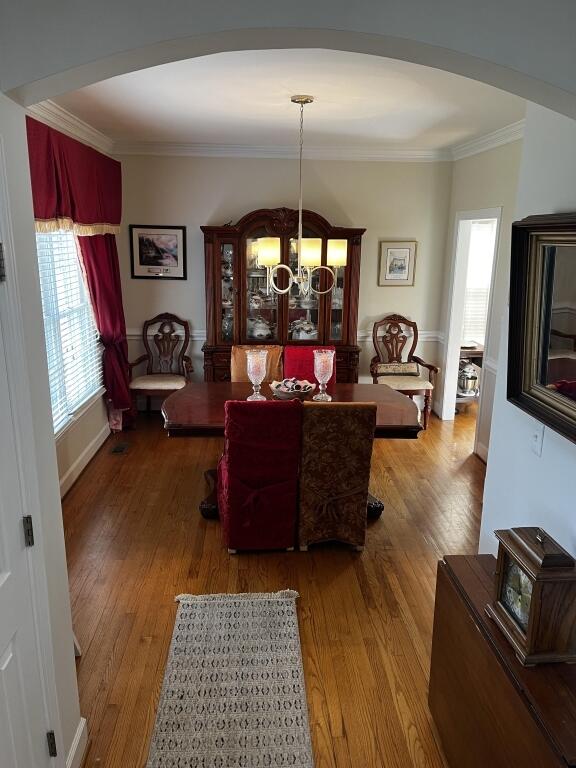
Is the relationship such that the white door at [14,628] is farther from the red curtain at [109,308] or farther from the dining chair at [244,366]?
the red curtain at [109,308]

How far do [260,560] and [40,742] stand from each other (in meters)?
1.67

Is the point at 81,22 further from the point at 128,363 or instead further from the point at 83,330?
the point at 128,363

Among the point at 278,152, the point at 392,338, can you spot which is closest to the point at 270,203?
the point at 278,152

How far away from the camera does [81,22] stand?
4.31ft

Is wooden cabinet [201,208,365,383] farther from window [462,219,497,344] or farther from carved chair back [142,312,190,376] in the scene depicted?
window [462,219,497,344]

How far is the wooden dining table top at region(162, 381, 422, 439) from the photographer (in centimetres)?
322

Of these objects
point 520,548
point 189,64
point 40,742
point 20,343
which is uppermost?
point 189,64

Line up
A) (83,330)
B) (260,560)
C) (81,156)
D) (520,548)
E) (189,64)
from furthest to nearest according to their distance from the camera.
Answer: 1. (83,330)
2. (81,156)
3. (260,560)
4. (189,64)
5. (520,548)

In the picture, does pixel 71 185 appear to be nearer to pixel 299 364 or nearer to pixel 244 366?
pixel 244 366

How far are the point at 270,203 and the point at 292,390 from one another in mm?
2617

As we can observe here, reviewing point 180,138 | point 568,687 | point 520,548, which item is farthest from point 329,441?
point 180,138

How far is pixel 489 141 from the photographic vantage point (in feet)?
15.1

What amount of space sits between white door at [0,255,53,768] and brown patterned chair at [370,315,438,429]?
4253 millimetres

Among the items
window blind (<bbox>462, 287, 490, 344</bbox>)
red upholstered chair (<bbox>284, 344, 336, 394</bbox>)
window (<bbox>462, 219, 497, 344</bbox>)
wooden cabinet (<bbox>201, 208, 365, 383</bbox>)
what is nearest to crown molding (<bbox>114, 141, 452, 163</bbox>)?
wooden cabinet (<bbox>201, 208, 365, 383</bbox>)
